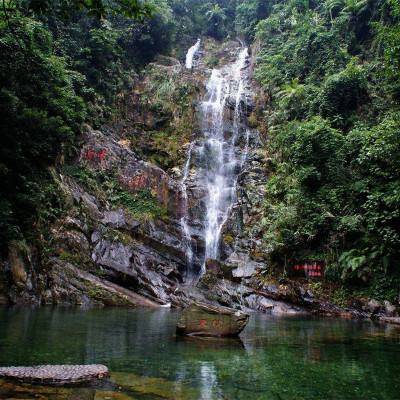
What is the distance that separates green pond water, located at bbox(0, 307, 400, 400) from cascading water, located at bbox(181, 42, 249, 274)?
12746 millimetres

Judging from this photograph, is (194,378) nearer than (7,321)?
Yes

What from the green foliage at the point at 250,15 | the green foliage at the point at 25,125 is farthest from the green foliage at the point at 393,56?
the green foliage at the point at 250,15

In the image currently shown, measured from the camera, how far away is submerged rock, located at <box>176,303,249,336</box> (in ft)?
24.9

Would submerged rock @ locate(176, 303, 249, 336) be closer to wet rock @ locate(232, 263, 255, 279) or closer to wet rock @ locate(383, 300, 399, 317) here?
wet rock @ locate(383, 300, 399, 317)

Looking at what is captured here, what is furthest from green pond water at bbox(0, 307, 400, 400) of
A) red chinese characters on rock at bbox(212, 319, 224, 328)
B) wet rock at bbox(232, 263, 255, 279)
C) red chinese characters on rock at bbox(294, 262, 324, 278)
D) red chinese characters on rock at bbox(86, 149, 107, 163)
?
red chinese characters on rock at bbox(86, 149, 107, 163)

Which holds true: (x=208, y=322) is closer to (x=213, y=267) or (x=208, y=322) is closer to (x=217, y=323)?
(x=217, y=323)

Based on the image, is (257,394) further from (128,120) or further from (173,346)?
(128,120)

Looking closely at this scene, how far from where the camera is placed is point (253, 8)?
39.7m

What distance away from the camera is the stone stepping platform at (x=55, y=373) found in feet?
12.2

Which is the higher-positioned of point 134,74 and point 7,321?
point 134,74

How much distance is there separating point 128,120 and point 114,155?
5.47 m

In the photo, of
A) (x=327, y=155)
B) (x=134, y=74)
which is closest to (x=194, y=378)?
(x=327, y=155)

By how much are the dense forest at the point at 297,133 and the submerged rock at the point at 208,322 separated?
7388 millimetres

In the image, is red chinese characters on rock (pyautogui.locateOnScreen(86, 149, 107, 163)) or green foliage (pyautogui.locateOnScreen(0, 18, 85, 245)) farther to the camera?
red chinese characters on rock (pyautogui.locateOnScreen(86, 149, 107, 163))
